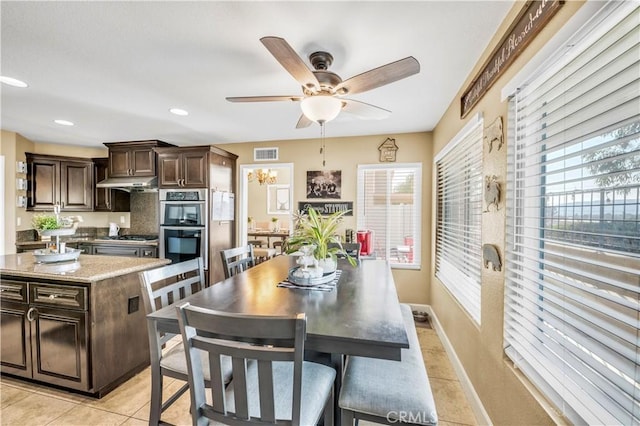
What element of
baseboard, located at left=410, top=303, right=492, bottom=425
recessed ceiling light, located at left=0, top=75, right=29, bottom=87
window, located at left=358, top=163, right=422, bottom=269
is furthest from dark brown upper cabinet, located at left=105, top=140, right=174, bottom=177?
baseboard, located at left=410, top=303, right=492, bottom=425

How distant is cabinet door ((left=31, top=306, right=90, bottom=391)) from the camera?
1.97 meters

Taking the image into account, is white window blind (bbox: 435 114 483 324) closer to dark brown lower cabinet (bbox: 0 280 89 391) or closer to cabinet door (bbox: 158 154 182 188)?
dark brown lower cabinet (bbox: 0 280 89 391)

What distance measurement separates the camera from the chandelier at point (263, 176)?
261 inches

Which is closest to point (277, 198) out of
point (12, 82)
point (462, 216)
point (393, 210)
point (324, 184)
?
point (324, 184)

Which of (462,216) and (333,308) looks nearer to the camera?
(333,308)

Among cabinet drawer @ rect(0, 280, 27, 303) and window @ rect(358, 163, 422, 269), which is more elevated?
window @ rect(358, 163, 422, 269)

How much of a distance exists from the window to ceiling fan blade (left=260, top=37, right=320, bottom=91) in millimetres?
2428

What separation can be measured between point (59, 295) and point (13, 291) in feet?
1.45

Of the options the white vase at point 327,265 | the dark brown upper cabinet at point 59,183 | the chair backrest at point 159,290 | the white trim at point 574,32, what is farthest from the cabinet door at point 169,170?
the white trim at point 574,32

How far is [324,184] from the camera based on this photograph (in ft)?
13.6

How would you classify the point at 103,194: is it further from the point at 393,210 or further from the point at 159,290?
the point at 393,210

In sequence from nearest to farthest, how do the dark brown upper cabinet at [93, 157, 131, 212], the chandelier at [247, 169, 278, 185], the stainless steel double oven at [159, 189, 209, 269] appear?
1. the stainless steel double oven at [159, 189, 209, 269]
2. the dark brown upper cabinet at [93, 157, 131, 212]
3. the chandelier at [247, 169, 278, 185]

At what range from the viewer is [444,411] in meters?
1.95

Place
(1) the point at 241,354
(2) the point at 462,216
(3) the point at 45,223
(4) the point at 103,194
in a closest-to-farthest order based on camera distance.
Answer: (1) the point at 241,354 → (3) the point at 45,223 → (2) the point at 462,216 → (4) the point at 103,194
